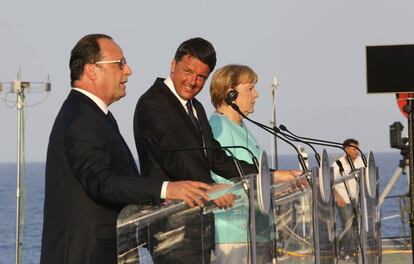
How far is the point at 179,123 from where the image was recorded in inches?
225

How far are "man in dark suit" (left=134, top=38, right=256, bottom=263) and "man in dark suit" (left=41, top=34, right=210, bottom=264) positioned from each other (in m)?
0.64

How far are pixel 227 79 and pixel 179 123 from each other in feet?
3.09

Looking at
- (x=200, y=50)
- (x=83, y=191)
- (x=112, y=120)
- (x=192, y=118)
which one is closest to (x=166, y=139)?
(x=192, y=118)

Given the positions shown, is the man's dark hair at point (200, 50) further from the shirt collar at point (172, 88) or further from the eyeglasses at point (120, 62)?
the eyeglasses at point (120, 62)

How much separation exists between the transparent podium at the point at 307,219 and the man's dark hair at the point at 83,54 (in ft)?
3.09

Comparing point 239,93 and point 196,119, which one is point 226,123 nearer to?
point 239,93

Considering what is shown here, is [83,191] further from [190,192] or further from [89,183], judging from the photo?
[190,192]

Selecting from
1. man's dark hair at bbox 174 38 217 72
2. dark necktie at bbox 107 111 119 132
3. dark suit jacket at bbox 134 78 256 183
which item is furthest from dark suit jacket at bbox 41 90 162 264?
man's dark hair at bbox 174 38 217 72

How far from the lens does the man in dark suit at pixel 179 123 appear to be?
5.60 metres

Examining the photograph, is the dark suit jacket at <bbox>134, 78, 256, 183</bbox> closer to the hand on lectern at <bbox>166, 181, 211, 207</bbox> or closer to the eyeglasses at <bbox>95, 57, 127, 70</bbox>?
the eyeglasses at <bbox>95, 57, 127, 70</bbox>

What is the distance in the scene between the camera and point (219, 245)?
475 cm

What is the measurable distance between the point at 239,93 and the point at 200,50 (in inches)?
33.7

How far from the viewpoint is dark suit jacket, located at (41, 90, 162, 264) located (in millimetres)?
4641

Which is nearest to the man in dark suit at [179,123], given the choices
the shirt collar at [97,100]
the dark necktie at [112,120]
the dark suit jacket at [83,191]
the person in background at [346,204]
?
the dark necktie at [112,120]
